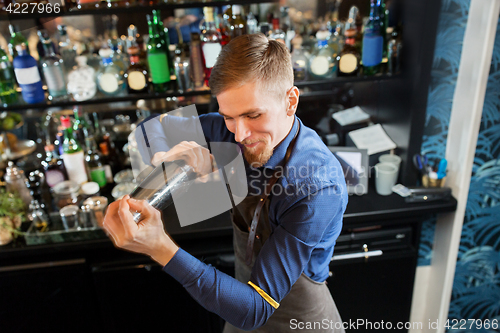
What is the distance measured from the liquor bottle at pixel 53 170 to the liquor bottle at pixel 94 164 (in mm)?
122

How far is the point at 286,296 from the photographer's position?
1.25 m

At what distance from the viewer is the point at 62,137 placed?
2.08 metres

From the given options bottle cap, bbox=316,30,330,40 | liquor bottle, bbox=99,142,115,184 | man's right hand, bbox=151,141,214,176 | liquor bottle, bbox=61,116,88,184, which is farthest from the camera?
liquor bottle, bbox=99,142,115,184

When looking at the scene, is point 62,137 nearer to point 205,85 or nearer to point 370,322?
point 205,85

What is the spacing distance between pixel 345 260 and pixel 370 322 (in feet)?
1.40

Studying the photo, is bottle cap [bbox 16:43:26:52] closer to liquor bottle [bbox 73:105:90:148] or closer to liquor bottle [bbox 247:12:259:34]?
liquor bottle [bbox 73:105:90:148]

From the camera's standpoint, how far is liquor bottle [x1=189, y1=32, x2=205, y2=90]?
1807 millimetres

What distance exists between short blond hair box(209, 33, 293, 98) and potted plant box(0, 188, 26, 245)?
4.46ft

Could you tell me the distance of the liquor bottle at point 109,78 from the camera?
1841 millimetres

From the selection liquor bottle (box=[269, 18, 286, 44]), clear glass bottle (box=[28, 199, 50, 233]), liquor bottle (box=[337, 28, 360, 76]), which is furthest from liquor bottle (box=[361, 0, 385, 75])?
clear glass bottle (box=[28, 199, 50, 233])

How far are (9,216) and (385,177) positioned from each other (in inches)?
67.8

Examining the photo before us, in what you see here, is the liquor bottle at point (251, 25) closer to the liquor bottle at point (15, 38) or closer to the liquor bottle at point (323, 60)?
the liquor bottle at point (323, 60)

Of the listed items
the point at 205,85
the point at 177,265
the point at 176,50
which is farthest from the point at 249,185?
the point at 176,50

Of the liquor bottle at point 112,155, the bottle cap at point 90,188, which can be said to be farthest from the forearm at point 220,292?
the liquor bottle at point 112,155
